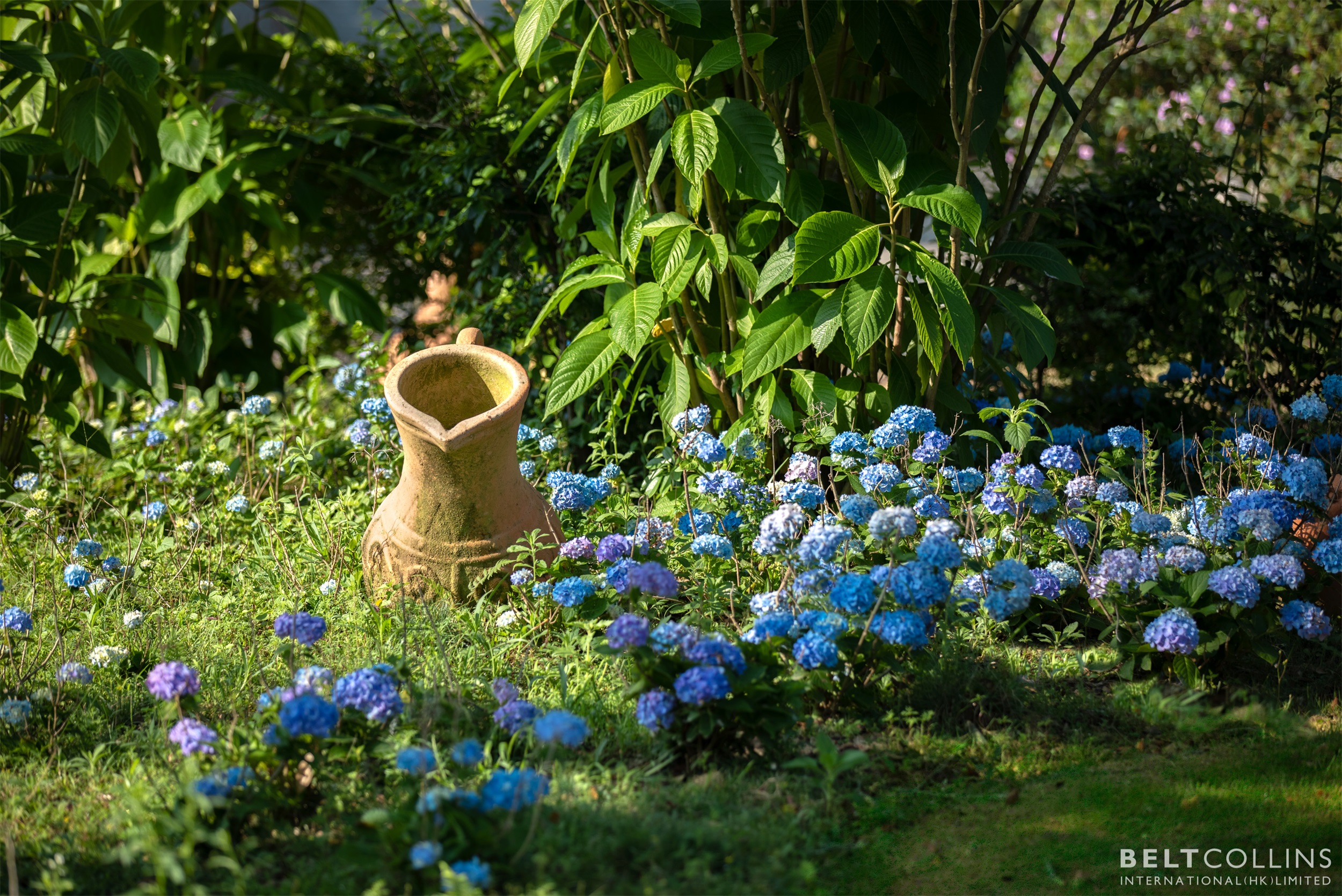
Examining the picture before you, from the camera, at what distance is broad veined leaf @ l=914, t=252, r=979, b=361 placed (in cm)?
266

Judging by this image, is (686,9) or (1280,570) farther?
(686,9)

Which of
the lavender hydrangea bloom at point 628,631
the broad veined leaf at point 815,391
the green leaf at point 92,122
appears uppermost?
the green leaf at point 92,122

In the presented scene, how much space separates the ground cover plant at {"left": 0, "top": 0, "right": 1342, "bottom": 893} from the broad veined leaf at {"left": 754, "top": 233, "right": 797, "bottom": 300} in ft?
0.04

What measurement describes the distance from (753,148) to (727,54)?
0.24 metres

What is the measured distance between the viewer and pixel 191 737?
1811 millimetres

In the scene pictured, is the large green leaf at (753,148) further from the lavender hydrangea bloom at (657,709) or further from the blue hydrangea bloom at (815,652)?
Result: the lavender hydrangea bloom at (657,709)

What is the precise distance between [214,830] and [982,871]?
1.27 metres

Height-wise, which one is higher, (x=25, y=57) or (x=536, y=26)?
(x=25, y=57)

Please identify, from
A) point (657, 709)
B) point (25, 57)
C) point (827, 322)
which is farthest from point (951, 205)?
point (25, 57)

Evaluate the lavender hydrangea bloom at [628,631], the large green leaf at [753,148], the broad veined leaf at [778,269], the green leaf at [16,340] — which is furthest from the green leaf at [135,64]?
the lavender hydrangea bloom at [628,631]

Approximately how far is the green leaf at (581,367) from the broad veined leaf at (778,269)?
1.44 ft

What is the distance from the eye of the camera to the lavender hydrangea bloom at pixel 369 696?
187 cm

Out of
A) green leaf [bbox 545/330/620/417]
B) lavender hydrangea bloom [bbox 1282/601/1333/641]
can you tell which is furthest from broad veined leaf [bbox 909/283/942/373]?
lavender hydrangea bloom [bbox 1282/601/1333/641]

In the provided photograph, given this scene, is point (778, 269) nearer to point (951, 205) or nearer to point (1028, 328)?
point (951, 205)
